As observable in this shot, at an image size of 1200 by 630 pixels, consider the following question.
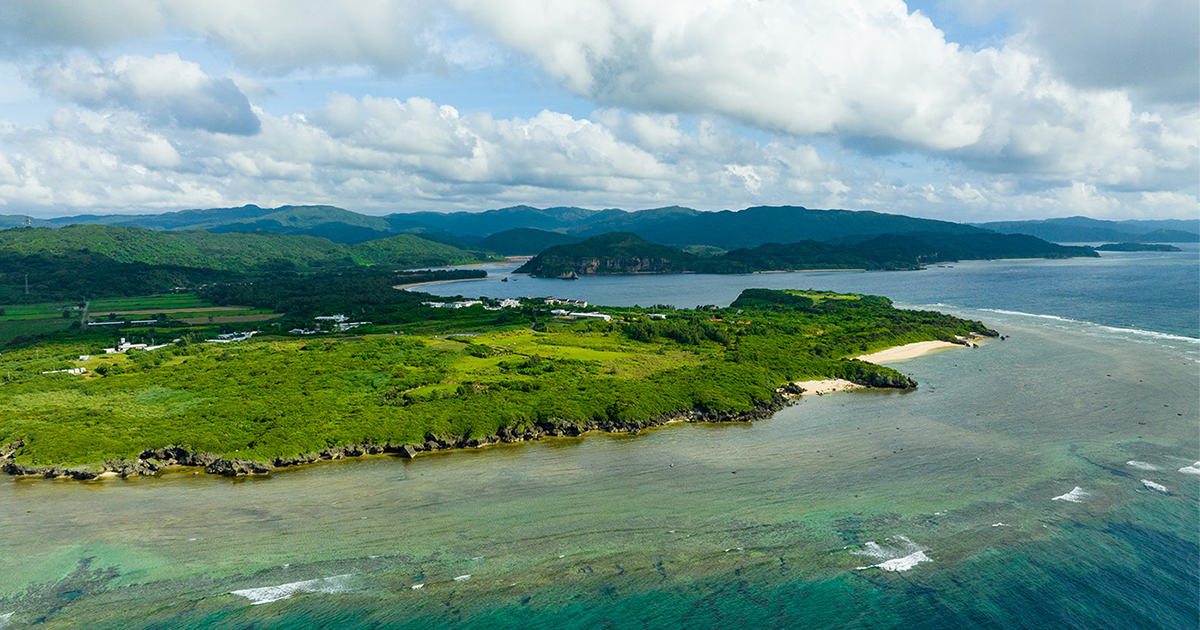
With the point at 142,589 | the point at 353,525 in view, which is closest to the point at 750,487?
the point at 353,525

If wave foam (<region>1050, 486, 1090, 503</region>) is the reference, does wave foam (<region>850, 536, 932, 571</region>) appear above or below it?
below

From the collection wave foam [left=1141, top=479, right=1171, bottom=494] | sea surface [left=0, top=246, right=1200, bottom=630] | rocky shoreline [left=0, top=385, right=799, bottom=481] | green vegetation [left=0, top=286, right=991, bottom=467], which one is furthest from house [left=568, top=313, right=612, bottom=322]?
wave foam [left=1141, top=479, right=1171, bottom=494]

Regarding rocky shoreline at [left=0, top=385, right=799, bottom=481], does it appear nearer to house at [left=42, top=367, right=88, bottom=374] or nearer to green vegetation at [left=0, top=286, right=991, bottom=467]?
green vegetation at [left=0, top=286, right=991, bottom=467]

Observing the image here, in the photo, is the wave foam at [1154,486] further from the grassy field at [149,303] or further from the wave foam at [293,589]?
the grassy field at [149,303]

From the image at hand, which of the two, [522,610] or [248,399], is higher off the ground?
[248,399]

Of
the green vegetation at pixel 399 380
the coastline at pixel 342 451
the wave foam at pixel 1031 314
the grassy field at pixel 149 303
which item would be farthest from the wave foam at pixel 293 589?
the grassy field at pixel 149 303

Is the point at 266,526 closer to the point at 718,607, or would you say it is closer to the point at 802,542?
the point at 718,607

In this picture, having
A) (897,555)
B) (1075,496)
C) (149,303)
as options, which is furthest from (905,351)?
(149,303)
